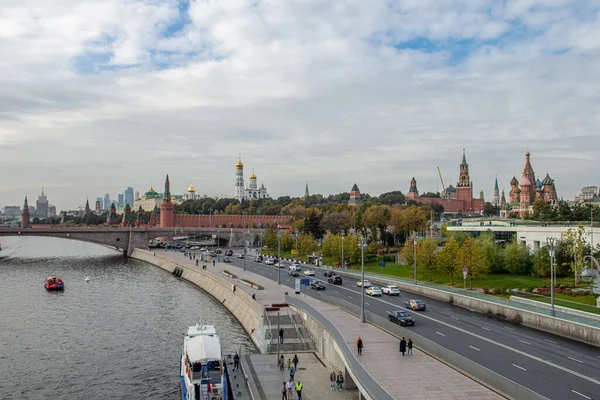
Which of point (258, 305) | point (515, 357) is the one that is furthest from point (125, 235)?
point (515, 357)

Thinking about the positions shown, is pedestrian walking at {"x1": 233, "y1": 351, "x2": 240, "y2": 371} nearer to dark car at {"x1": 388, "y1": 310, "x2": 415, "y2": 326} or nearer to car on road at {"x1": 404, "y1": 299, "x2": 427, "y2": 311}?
dark car at {"x1": 388, "y1": 310, "x2": 415, "y2": 326}

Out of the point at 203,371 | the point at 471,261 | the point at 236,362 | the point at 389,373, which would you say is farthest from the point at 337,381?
the point at 471,261

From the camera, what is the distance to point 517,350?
29.3 meters

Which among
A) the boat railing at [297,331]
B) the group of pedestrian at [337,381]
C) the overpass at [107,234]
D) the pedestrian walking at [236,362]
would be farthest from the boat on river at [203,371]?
the overpass at [107,234]

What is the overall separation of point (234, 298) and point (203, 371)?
24844 millimetres

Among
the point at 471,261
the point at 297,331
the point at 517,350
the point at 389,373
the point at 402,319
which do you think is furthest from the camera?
the point at 471,261

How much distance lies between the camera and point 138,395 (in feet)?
100

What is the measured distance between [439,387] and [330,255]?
6893 centimetres

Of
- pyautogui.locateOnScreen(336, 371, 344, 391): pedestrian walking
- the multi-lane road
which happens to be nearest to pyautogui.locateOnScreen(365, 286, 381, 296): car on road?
the multi-lane road

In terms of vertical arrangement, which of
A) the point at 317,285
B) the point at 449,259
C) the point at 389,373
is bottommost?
the point at 317,285

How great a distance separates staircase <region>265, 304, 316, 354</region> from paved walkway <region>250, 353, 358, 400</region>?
3.51ft

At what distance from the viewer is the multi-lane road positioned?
2348cm

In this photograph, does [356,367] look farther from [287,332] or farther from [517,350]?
[287,332]

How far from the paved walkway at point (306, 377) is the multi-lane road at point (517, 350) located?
633 centimetres
